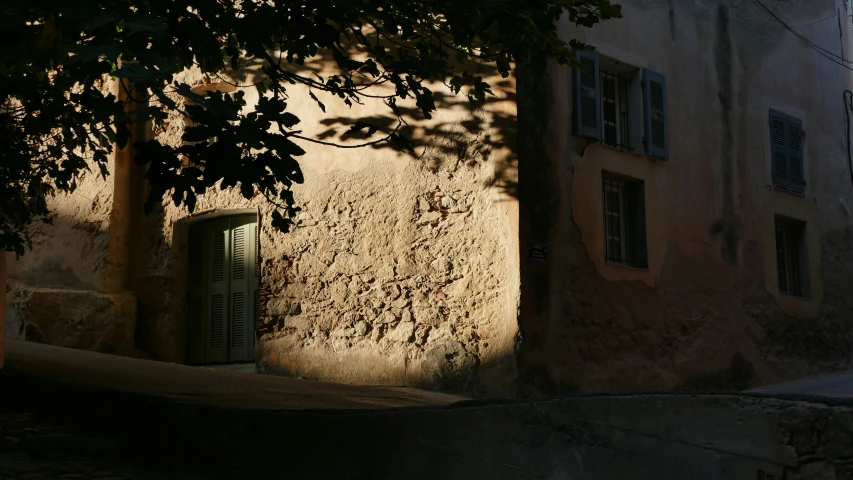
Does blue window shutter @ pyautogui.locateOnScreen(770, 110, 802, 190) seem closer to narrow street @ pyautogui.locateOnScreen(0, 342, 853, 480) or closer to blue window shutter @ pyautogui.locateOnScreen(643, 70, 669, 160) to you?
blue window shutter @ pyautogui.locateOnScreen(643, 70, 669, 160)

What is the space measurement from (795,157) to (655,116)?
113 inches

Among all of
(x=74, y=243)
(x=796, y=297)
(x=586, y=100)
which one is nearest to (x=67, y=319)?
(x=74, y=243)

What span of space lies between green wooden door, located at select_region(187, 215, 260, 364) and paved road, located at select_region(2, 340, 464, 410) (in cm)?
143

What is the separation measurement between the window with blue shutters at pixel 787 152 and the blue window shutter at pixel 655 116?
2.17 m

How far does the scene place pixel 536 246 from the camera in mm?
9539

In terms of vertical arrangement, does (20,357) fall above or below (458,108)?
below

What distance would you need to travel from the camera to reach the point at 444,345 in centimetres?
952

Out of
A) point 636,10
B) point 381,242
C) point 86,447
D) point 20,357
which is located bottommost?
point 86,447

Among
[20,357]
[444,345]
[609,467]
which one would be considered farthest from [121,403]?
[444,345]

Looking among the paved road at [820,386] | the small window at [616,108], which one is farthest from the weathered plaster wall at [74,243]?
the paved road at [820,386]

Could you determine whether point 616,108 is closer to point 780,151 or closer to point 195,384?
point 780,151

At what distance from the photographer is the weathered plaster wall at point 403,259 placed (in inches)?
372

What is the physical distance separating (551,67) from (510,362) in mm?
2963

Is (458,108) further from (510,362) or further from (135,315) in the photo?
(135,315)
